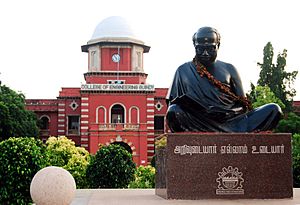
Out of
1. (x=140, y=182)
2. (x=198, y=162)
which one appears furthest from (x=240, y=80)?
(x=140, y=182)

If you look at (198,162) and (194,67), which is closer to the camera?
(198,162)

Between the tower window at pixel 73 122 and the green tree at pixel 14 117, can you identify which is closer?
the green tree at pixel 14 117

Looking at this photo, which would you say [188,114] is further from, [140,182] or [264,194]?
[140,182]

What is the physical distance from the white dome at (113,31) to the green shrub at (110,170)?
1851cm

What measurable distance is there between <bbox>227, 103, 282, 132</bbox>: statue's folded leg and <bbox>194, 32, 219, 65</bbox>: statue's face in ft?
3.51

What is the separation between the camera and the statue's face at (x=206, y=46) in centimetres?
799

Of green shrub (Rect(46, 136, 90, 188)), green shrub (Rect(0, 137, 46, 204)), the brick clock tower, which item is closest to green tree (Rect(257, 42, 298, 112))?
the brick clock tower

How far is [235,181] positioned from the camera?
716cm

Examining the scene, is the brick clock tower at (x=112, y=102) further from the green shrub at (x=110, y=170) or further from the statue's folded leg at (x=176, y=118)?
the statue's folded leg at (x=176, y=118)

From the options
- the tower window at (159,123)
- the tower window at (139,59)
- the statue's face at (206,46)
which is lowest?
the tower window at (159,123)

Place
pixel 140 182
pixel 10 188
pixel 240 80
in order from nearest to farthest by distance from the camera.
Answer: pixel 240 80 < pixel 10 188 < pixel 140 182

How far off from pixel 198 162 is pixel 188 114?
2.92ft

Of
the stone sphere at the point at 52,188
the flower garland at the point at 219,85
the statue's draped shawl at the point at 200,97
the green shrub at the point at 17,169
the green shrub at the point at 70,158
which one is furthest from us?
the green shrub at the point at 70,158

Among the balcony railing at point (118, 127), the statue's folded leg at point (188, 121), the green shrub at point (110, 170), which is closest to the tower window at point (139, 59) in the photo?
the balcony railing at point (118, 127)
